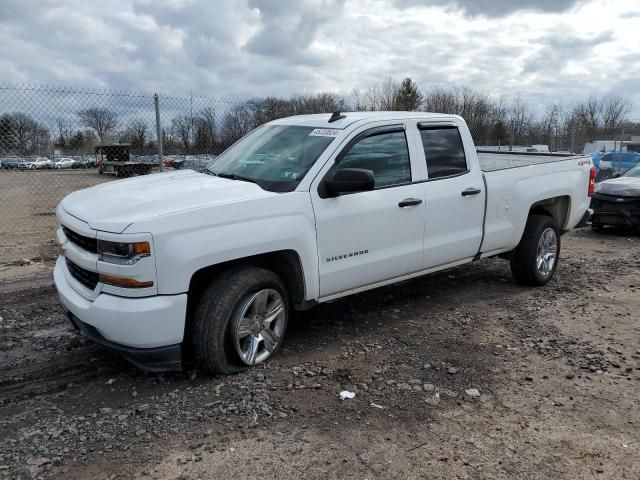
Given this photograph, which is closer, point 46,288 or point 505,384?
point 505,384

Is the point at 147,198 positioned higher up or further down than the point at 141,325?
higher up

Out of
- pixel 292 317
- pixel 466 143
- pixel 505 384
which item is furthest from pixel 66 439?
pixel 466 143

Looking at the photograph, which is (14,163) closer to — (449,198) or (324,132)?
(324,132)

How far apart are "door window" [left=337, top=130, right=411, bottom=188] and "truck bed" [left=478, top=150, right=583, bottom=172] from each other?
82.7 inches

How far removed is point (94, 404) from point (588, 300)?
5.11 metres

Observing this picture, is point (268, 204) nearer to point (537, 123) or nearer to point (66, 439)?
point (66, 439)

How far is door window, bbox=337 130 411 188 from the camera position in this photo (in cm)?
452

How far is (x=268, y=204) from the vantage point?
155 inches

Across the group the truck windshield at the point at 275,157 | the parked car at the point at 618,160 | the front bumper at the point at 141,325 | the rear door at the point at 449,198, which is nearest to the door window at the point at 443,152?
the rear door at the point at 449,198

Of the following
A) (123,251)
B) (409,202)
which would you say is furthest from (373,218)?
(123,251)

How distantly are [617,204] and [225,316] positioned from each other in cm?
897

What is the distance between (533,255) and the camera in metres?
6.14

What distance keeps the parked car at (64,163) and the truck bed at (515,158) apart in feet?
30.8

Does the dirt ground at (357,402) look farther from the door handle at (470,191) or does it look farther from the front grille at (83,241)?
the door handle at (470,191)
